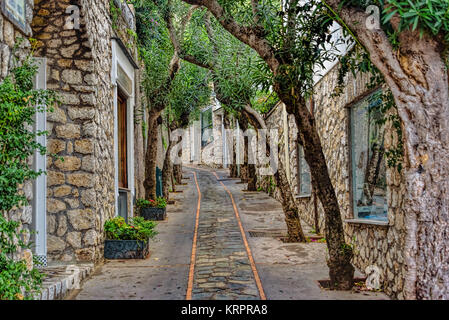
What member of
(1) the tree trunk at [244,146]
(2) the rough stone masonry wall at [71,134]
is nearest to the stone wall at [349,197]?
(2) the rough stone masonry wall at [71,134]

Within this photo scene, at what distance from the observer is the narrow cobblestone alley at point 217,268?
538 centimetres

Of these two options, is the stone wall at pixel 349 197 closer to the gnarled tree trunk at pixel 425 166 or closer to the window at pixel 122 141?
the gnarled tree trunk at pixel 425 166

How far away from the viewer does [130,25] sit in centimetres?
1103

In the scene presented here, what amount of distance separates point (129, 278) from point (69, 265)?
3.05ft

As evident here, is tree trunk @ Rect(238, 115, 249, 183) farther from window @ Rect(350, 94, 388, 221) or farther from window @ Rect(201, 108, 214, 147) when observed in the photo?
window @ Rect(201, 108, 214, 147)

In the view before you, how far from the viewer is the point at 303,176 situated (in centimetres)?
1169

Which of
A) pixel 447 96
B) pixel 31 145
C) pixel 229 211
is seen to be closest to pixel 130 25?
pixel 229 211

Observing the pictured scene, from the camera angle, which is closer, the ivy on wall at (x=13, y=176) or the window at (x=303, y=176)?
the ivy on wall at (x=13, y=176)

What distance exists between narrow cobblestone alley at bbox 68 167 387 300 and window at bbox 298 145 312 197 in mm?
1119

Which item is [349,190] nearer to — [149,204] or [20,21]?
[20,21]

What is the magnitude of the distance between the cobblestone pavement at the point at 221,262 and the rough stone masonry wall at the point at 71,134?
1.76 meters

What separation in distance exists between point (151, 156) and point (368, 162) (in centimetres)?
668

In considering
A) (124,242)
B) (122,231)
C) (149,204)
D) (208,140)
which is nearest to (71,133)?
(122,231)

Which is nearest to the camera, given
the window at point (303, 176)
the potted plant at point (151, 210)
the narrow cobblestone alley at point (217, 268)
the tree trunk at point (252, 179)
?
the narrow cobblestone alley at point (217, 268)
